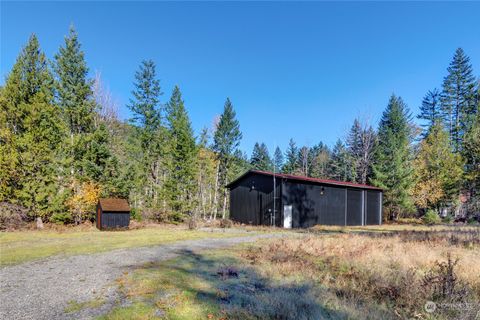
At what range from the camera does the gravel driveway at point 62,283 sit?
16.5ft

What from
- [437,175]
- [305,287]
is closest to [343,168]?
[437,175]

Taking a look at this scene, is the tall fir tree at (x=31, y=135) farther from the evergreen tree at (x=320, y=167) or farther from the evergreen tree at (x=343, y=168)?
the evergreen tree at (x=320, y=167)

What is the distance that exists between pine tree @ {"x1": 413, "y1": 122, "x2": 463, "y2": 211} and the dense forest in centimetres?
12

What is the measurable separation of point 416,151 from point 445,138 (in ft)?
27.2

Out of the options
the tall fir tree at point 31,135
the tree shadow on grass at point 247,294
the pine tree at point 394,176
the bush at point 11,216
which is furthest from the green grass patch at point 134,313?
the pine tree at point 394,176

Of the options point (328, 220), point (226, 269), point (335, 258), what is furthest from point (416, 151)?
point (226, 269)

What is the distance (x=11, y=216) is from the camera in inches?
733

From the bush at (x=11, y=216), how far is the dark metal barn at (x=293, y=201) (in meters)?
16.4

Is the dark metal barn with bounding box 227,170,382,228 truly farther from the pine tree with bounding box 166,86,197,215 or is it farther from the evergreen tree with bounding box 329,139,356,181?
the evergreen tree with bounding box 329,139,356,181

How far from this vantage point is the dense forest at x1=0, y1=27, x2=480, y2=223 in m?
20.4

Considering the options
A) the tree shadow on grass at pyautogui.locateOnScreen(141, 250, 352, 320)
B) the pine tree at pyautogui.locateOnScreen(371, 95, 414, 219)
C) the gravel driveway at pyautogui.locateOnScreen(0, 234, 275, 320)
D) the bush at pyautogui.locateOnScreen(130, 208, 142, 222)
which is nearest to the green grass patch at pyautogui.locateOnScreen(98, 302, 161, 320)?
the gravel driveway at pyautogui.locateOnScreen(0, 234, 275, 320)

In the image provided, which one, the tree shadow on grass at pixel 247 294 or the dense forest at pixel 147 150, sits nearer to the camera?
the tree shadow on grass at pixel 247 294

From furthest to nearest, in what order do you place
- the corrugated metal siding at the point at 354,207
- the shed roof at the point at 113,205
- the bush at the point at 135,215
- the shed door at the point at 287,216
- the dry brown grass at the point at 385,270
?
the corrugated metal siding at the point at 354,207 < the shed door at the point at 287,216 < the bush at the point at 135,215 < the shed roof at the point at 113,205 < the dry brown grass at the point at 385,270

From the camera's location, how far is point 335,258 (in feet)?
31.7
